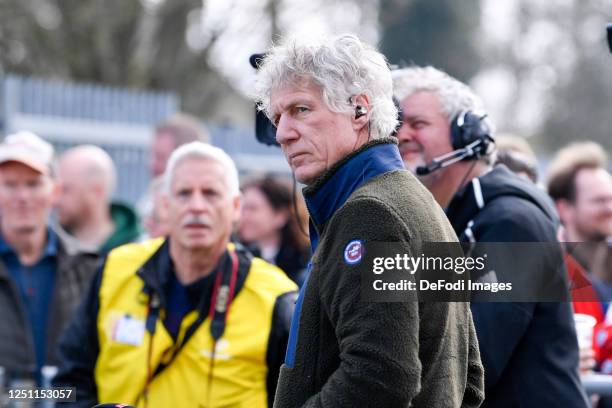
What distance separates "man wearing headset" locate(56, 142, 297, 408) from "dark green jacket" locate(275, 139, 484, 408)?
1562 mm

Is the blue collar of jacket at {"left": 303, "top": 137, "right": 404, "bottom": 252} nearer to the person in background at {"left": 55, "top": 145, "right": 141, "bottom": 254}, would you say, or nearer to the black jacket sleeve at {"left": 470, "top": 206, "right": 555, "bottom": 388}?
the black jacket sleeve at {"left": 470, "top": 206, "right": 555, "bottom": 388}

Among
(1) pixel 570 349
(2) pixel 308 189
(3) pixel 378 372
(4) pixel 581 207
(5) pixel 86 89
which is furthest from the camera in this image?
(5) pixel 86 89

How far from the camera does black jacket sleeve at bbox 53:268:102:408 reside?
14.2ft

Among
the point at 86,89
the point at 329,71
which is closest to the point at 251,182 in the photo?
the point at 329,71

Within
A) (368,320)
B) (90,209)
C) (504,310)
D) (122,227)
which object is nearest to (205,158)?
(504,310)

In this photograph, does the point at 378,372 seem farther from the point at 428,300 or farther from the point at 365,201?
the point at 365,201

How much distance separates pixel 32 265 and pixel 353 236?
3.63 meters

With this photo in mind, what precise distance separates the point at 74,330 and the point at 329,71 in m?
2.29

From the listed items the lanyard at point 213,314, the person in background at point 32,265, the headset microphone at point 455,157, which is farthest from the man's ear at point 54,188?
the headset microphone at point 455,157

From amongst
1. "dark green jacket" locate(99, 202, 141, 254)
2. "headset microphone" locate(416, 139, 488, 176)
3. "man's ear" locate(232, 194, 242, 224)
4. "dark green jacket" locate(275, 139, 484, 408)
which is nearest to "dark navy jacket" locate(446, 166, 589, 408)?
"headset microphone" locate(416, 139, 488, 176)

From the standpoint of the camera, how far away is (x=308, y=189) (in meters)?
2.70

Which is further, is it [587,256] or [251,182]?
[251,182]

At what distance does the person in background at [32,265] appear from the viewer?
207 inches

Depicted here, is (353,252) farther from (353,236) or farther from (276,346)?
(276,346)
